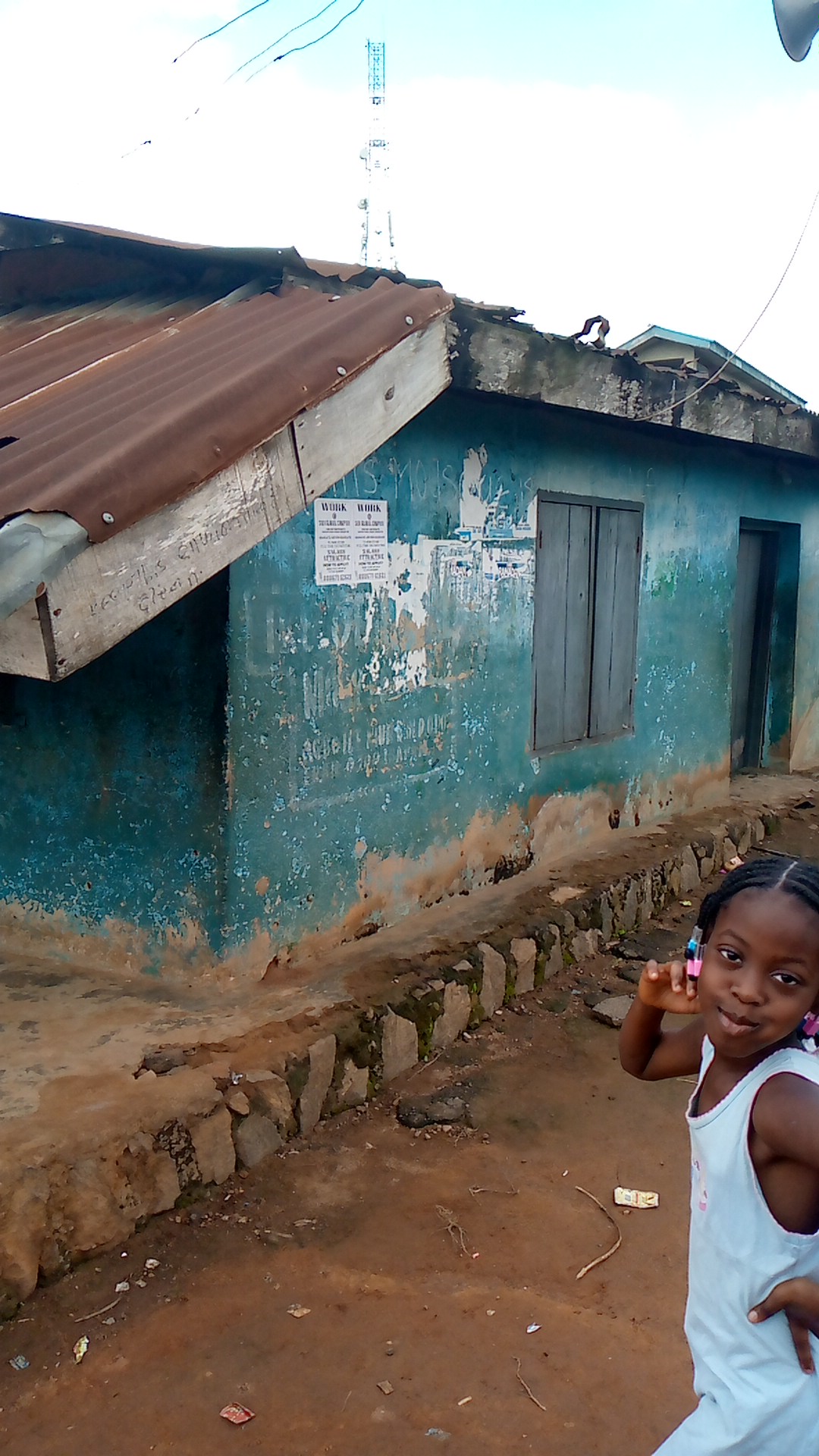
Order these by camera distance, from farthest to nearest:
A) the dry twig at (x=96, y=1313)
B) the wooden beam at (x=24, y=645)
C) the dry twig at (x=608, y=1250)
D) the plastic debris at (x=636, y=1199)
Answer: the plastic debris at (x=636, y=1199), the dry twig at (x=608, y=1250), the dry twig at (x=96, y=1313), the wooden beam at (x=24, y=645)

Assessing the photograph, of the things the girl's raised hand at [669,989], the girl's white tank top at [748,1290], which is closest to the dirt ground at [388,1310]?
the girl's white tank top at [748,1290]

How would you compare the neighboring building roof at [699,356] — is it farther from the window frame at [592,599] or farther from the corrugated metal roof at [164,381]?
the corrugated metal roof at [164,381]

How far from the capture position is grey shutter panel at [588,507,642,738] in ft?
20.7

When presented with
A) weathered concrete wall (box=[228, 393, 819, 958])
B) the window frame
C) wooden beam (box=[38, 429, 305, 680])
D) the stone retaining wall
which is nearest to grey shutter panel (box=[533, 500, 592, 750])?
the window frame

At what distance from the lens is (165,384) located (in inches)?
127

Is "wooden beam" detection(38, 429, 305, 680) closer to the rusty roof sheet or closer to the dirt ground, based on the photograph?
the rusty roof sheet

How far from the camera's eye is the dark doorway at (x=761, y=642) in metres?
9.06

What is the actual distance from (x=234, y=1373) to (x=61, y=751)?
2.52 metres

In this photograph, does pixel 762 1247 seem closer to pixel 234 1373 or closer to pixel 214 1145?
pixel 234 1373

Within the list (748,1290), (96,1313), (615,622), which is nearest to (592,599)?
(615,622)

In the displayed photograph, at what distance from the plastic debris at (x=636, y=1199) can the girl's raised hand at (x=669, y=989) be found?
2.08m

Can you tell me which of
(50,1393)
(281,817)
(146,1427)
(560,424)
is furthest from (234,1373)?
(560,424)

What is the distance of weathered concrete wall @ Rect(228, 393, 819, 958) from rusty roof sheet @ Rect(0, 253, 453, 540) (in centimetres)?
77

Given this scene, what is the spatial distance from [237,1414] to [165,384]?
9.28 feet
